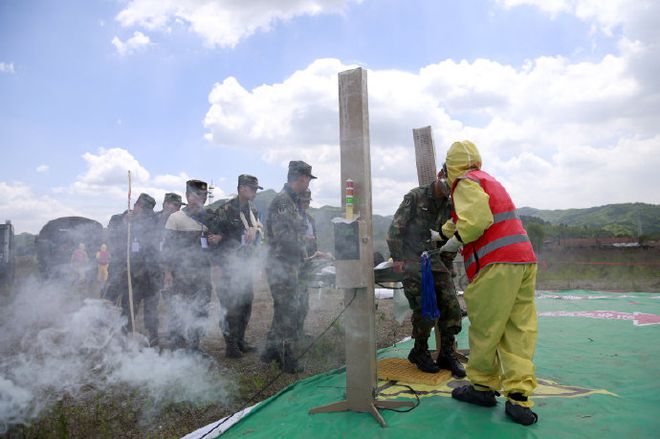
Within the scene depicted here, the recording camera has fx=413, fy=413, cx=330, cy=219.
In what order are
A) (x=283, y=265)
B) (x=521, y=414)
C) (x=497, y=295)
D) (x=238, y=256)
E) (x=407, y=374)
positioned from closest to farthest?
(x=521, y=414)
(x=497, y=295)
(x=407, y=374)
(x=283, y=265)
(x=238, y=256)

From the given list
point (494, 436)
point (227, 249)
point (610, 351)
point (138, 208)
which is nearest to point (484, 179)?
point (494, 436)

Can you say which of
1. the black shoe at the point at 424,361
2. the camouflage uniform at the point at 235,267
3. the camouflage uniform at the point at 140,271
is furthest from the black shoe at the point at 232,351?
the black shoe at the point at 424,361

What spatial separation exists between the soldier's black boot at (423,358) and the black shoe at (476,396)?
2.53 feet

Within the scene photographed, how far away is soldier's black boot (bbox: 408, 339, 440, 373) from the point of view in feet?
14.3

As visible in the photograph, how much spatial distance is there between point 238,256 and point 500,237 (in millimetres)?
3855

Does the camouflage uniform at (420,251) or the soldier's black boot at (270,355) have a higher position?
the camouflage uniform at (420,251)

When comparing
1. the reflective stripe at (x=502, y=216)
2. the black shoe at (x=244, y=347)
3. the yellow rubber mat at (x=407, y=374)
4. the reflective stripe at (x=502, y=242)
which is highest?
the reflective stripe at (x=502, y=216)

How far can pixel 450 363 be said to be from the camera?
4.41 m

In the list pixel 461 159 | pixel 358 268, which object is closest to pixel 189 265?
pixel 358 268

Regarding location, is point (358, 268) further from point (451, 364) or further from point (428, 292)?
point (451, 364)

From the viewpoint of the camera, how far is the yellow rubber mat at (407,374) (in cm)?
408

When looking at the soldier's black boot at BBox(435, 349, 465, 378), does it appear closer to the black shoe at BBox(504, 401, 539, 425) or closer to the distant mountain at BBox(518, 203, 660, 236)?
the black shoe at BBox(504, 401, 539, 425)

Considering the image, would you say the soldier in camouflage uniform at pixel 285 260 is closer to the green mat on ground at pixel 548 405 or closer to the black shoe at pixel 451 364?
the green mat on ground at pixel 548 405

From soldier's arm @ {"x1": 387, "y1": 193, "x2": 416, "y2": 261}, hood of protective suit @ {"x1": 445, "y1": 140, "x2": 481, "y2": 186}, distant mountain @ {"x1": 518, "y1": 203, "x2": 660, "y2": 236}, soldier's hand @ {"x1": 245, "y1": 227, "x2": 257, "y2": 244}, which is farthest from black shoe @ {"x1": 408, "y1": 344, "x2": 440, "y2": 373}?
distant mountain @ {"x1": 518, "y1": 203, "x2": 660, "y2": 236}
